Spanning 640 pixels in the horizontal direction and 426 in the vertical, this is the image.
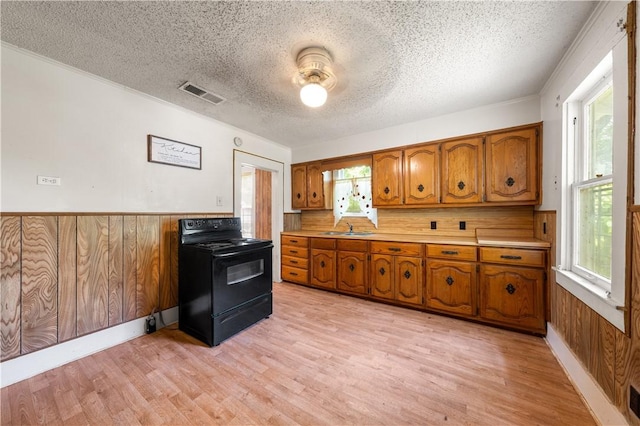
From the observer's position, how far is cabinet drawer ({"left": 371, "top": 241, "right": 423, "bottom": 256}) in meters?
2.77

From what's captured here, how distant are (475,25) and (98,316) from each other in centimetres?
365

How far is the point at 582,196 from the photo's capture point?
179 centimetres

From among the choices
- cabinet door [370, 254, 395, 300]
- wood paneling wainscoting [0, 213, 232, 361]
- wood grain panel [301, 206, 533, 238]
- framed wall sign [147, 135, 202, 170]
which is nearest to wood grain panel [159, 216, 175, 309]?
wood paneling wainscoting [0, 213, 232, 361]

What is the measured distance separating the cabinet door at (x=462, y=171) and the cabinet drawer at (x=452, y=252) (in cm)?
62

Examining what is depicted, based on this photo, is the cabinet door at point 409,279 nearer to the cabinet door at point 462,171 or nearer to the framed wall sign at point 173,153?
the cabinet door at point 462,171

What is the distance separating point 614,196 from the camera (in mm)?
1256

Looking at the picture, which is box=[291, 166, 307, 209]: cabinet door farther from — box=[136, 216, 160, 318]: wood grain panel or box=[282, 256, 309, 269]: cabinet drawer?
box=[136, 216, 160, 318]: wood grain panel

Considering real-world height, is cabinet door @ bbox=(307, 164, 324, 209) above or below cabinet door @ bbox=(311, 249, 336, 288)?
above

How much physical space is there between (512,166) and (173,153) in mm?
3725

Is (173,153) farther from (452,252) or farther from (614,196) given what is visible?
(614,196)

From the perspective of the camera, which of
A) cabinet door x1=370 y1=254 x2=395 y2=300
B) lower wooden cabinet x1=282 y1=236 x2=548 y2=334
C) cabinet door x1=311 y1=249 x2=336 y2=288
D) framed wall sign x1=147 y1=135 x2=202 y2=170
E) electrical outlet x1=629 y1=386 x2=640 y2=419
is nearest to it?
electrical outlet x1=629 y1=386 x2=640 y2=419

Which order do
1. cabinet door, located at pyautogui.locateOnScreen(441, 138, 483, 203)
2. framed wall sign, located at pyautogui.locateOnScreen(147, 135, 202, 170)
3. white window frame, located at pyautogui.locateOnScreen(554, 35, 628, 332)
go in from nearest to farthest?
1. white window frame, located at pyautogui.locateOnScreen(554, 35, 628, 332)
2. framed wall sign, located at pyautogui.locateOnScreen(147, 135, 202, 170)
3. cabinet door, located at pyautogui.locateOnScreen(441, 138, 483, 203)

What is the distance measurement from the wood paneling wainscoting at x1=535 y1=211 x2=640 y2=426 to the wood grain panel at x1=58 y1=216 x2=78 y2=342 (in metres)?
3.57

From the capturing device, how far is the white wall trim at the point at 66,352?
1620mm
